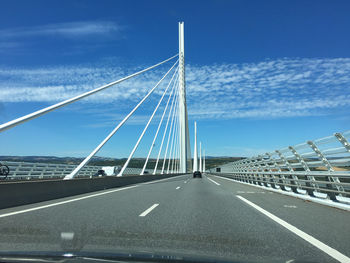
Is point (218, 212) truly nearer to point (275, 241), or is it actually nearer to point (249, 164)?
point (275, 241)

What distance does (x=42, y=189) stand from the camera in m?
11.9

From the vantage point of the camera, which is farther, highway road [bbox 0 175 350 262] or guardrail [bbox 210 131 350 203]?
guardrail [bbox 210 131 350 203]

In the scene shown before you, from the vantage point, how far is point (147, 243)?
5273 millimetres

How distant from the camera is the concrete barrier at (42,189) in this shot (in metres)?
9.90

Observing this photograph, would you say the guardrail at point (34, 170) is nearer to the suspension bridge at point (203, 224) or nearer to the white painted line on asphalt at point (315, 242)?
the suspension bridge at point (203, 224)

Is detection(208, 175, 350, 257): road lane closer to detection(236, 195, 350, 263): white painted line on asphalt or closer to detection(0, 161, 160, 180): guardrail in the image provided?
detection(236, 195, 350, 263): white painted line on asphalt

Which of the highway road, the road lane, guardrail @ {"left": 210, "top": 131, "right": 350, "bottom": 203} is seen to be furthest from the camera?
guardrail @ {"left": 210, "top": 131, "right": 350, "bottom": 203}

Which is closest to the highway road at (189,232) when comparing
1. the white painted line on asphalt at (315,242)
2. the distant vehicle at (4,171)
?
the white painted line on asphalt at (315,242)

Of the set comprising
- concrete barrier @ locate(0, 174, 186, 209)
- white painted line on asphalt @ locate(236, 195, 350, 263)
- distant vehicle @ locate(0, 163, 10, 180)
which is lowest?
white painted line on asphalt @ locate(236, 195, 350, 263)

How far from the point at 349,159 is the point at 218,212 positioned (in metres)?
3.80

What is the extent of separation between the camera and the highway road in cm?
479

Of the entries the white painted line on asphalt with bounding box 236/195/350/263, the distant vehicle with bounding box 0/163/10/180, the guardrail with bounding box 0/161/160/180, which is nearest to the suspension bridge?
the white painted line on asphalt with bounding box 236/195/350/263

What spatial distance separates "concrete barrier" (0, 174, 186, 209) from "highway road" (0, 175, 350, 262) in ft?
3.74

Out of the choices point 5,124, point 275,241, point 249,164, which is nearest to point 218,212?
Result: point 275,241
